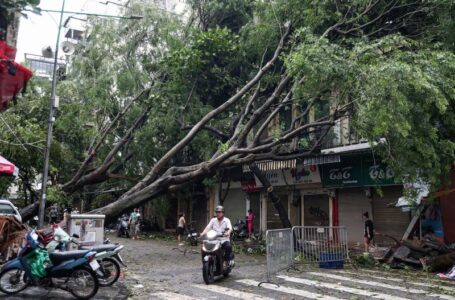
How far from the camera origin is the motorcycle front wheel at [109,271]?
916 centimetres

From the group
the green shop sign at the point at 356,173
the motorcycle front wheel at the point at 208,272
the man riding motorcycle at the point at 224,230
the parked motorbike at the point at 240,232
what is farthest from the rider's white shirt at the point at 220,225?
the parked motorbike at the point at 240,232

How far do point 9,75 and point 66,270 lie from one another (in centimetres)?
345

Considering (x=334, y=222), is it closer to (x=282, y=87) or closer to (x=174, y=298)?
(x=282, y=87)

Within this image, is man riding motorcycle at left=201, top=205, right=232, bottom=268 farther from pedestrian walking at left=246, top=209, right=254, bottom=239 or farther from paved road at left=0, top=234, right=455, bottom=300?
pedestrian walking at left=246, top=209, right=254, bottom=239

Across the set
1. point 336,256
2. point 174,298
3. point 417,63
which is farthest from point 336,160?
point 174,298

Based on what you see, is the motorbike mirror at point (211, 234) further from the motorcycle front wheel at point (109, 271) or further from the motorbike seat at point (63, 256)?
the motorbike seat at point (63, 256)

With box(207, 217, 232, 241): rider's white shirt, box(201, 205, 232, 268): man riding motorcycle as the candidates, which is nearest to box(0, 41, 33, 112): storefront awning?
box(201, 205, 232, 268): man riding motorcycle

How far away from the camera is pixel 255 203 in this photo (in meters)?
25.2

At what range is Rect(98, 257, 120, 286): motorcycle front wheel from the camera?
30.1 feet

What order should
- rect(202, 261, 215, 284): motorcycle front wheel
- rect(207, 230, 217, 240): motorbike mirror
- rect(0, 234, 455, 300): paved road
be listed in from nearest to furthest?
rect(0, 234, 455, 300): paved road, rect(202, 261, 215, 284): motorcycle front wheel, rect(207, 230, 217, 240): motorbike mirror

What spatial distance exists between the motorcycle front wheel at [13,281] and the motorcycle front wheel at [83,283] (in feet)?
3.07

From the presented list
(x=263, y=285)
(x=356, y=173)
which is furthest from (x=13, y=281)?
(x=356, y=173)

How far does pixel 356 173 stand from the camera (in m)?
18.7

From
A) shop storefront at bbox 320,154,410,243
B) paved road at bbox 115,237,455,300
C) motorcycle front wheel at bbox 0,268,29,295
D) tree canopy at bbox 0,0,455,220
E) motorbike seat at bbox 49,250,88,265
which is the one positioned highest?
tree canopy at bbox 0,0,455,220
